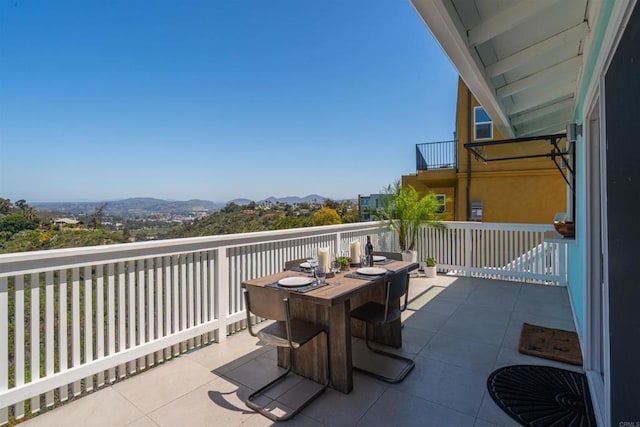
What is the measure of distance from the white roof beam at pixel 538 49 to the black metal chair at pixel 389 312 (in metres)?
2.09

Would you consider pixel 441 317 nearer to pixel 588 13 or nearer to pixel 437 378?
pixel 437 378

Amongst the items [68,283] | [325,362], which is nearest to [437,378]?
[325,362]

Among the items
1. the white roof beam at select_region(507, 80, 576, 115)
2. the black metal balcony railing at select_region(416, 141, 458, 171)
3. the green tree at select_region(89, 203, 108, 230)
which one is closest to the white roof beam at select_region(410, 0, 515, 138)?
the white roof beam at select_region(507, 80, 576, 115)

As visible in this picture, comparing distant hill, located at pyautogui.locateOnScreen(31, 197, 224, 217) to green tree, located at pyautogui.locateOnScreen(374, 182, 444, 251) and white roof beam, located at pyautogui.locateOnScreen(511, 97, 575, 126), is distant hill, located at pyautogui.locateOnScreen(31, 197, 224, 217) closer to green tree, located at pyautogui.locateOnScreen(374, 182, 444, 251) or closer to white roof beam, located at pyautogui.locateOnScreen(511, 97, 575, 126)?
green tree, located at pyautogui.locateOnScreen(374, 182, 444, 251)

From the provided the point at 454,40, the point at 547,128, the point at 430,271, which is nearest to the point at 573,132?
the point at 454,40

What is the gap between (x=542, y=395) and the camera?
7.35 feet

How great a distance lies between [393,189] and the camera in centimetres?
626

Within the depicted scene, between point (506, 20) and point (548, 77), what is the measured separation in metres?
1.51

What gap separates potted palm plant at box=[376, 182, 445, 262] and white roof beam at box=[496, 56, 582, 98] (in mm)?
2837

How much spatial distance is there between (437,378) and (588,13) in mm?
2951

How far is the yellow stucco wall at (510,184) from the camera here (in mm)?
8312

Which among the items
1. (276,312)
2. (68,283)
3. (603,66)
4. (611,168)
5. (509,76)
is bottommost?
(276,312)

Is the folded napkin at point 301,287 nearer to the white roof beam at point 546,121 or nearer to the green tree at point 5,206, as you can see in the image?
the green tree at point 5,206

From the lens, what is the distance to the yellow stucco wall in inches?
327
